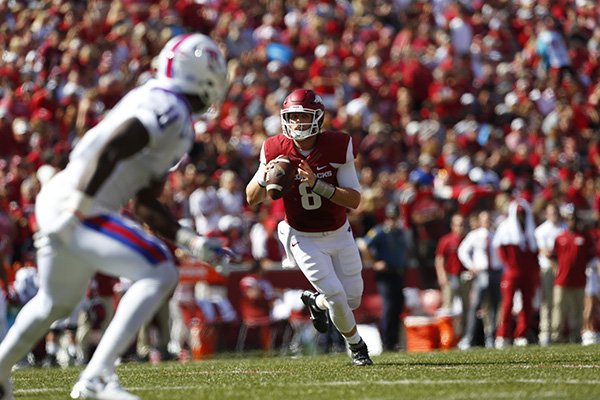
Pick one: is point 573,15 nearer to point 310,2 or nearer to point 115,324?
point 310,2

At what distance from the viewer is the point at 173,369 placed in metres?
9.27

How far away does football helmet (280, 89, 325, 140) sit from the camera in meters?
8.67

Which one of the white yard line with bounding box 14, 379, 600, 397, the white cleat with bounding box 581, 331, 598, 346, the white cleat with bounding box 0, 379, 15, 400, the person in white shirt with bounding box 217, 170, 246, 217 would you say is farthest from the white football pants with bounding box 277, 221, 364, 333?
the white cleat with bounding box 581, 331, 598, 346

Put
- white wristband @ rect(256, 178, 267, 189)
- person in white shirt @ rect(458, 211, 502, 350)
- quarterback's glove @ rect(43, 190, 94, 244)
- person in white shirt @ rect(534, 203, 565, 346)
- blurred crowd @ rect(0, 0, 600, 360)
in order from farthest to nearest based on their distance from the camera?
blurred crowd @ rect(0, 0, 600, 360) < person in white shirt @ rect(534, 203, 565, 346) < person in white shirt @ rect(458, 211, 502, 350) < white wristband @ rect(256, 178, 267, 189) < quarterback's glove @ rect(43, 190, 94, 244)

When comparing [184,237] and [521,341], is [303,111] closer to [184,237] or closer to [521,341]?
[184,237]

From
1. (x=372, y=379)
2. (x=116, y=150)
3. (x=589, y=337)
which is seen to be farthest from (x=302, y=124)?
(x=589, y=337)

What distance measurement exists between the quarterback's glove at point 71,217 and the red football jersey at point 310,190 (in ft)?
10.1

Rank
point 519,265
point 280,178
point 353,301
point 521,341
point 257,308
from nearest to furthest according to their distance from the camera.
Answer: point 280,178 < point 353,301 < point 521,341 < point 519,265 < point 257,308

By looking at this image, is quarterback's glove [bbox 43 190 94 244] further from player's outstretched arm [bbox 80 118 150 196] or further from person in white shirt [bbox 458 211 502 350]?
person in white shirt [bbox 458 211 502 350]

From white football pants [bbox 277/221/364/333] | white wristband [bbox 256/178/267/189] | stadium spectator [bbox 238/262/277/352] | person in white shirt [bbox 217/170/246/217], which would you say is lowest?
stadium spectator [bbox 238/262/277/352]

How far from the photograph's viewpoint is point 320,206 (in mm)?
8680

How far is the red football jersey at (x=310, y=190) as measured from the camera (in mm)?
8617

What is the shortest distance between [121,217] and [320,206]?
3001mm

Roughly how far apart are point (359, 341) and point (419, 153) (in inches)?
360
